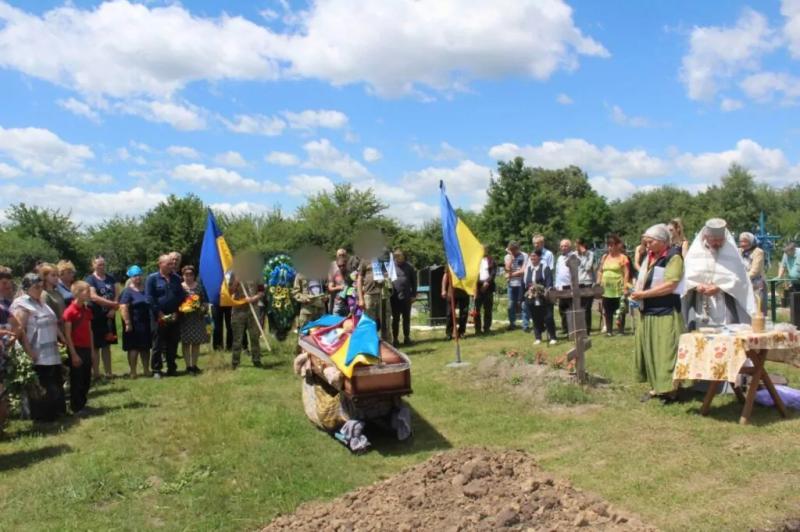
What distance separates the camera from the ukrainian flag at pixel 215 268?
11102mm

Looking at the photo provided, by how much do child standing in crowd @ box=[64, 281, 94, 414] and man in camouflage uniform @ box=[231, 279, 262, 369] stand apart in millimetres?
2663

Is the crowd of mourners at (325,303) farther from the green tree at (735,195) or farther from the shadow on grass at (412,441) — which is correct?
the green tree at (735,195)

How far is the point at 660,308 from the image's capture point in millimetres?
7133

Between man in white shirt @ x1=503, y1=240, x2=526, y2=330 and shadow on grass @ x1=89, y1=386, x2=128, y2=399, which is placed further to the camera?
man in white shirt @ x1=503, y1=240, x2=526, y2=330

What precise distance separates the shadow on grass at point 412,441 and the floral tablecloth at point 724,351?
8.16 feet

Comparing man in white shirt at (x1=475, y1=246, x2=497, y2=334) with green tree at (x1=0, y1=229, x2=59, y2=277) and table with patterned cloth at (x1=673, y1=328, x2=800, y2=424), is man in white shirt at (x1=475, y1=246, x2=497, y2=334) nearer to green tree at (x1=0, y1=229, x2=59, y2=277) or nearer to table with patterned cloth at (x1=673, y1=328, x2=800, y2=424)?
table with patterned cloth at (x1=673, y1=328, x2=800, y2=424)

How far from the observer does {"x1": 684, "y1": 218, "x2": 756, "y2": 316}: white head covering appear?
6.85 metres

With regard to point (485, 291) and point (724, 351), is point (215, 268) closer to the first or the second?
point (485, 291)

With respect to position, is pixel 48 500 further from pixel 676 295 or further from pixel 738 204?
pixel 738 204

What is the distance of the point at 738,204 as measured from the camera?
5072cm

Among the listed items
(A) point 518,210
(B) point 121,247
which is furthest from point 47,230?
(A) point 518,210

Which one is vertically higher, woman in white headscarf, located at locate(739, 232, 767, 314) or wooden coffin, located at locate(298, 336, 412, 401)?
woman in white headscarf, located at locate(739, 232, 767, 314)

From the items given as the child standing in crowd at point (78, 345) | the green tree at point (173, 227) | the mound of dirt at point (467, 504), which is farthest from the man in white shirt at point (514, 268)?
the green tree at point (173, 227)

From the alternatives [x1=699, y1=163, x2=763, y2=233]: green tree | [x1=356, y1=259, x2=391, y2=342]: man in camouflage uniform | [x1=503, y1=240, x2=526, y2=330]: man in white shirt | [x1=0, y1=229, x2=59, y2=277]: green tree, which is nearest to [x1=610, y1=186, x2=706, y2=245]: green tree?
[x1=699, y1=163, x2=763, y2=233]: green tree
